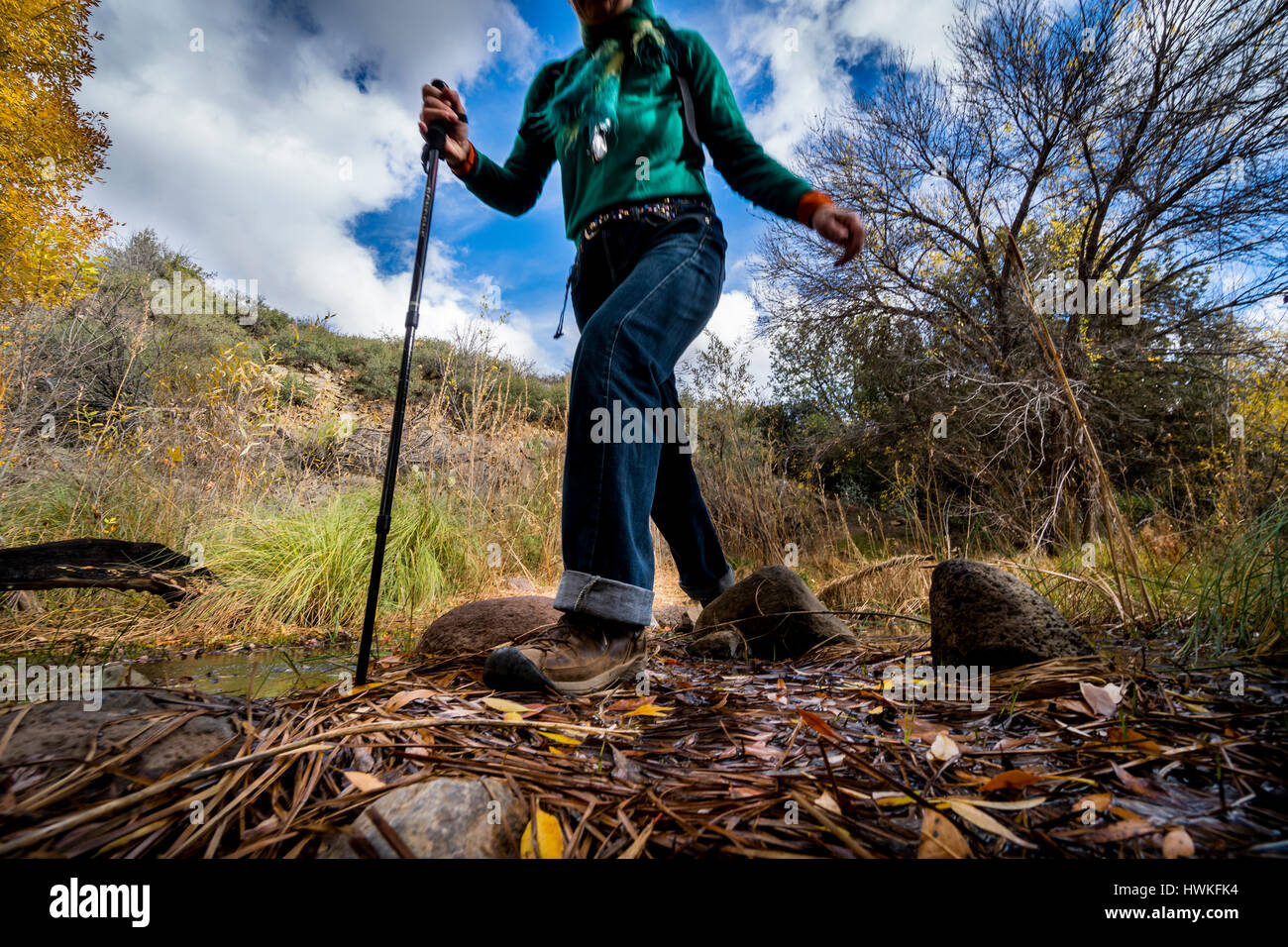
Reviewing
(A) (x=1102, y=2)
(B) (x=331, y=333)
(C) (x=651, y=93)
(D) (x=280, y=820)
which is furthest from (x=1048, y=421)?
(B) (x=331, y=333)

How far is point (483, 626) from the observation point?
1659mm

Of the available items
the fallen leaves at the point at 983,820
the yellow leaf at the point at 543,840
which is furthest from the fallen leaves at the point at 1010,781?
the yellow leaf at the point at 543,840

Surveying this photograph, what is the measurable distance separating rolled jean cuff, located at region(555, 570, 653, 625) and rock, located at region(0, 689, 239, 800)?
0.65 m

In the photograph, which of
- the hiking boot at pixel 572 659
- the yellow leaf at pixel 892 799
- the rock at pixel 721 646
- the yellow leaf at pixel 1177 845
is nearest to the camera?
the yellow leaf at pixel 1177 845

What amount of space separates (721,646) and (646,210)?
139 cm

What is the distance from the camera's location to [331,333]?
53.3ft

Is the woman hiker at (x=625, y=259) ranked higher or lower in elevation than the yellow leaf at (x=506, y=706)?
higher

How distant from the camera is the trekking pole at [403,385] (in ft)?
4.06

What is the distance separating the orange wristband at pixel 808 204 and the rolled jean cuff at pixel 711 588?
4.03 ft

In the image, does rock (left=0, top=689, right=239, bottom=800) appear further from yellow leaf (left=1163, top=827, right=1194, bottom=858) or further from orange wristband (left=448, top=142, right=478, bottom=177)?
orange wristband (left=448, top=142, right=478, bottom=177)

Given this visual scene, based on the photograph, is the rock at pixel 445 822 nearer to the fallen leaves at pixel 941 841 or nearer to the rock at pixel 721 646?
the fallen leaves at pixel 941 841

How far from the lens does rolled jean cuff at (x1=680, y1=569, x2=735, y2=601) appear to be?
6.66 feet

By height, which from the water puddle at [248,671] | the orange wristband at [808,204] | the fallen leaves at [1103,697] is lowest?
the water puddle at [248,671]

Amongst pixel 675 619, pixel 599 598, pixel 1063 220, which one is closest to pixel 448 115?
pixel 599 598
